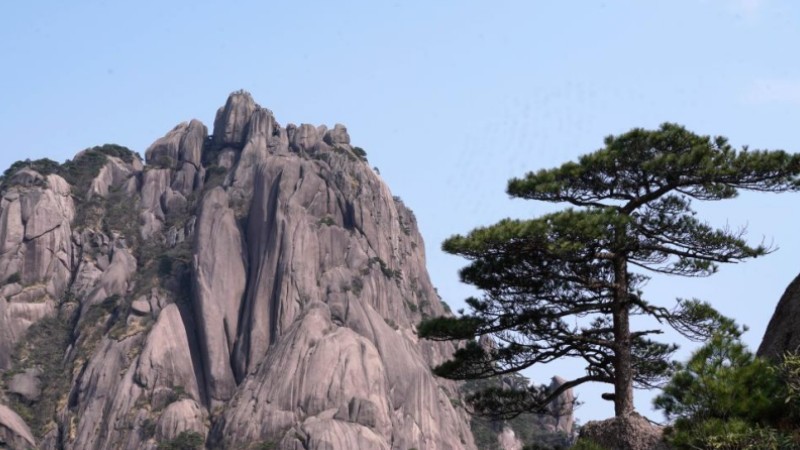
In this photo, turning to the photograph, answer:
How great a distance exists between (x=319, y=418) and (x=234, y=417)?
962 centimetres

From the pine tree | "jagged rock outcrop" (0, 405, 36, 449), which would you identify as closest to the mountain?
"jagged rock outcrop" (0, 405, 36, 449)

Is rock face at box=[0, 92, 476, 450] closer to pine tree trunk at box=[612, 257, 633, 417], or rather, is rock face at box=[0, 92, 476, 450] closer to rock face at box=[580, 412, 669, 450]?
pine tree trunk at box=[612, 257, 633, 417]

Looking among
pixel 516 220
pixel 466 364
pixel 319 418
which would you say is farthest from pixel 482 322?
pixel 319 418

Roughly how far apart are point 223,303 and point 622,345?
101824mm

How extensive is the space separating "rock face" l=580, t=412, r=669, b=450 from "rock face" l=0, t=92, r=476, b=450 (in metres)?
77.1

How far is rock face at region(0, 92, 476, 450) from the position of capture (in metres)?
105

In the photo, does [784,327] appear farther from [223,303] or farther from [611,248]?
[223,303]

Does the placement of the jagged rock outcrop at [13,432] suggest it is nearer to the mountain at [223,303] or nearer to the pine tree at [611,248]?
the mountain at [223,303]

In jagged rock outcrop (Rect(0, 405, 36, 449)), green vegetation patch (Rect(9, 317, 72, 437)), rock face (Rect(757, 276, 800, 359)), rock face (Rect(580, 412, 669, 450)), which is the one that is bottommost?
rock face (Rect(580, 412, 669, 450))

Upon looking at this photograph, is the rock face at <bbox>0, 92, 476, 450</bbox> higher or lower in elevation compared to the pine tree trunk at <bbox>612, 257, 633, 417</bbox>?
higher

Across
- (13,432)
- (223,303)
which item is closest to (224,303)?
(223,303)

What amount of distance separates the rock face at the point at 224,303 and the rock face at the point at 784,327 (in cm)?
8044

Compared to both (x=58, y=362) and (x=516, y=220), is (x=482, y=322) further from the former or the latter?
(x=58, y=362)

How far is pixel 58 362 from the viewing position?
4830 inches
